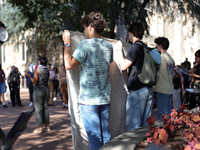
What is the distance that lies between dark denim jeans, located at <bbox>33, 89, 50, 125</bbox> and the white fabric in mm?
2699

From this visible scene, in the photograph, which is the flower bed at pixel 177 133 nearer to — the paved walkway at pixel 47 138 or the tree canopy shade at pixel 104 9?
the paved walkway at pixel 47 138

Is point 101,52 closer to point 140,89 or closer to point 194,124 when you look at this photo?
point 140,89

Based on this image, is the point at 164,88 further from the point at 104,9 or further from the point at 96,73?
the point at 104,9

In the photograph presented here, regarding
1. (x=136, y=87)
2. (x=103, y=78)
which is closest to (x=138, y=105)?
(x=136, y=87)

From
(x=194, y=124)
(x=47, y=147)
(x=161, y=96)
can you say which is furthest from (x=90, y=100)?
(x=47, y=147)

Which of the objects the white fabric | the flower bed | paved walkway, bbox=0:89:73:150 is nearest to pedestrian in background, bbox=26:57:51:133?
paved walkway, bbox=0:89:73:150

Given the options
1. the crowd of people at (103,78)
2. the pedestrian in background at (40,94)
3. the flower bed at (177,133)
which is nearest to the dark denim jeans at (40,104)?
the pedestrian in background at (40,94)

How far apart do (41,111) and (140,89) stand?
126 inches

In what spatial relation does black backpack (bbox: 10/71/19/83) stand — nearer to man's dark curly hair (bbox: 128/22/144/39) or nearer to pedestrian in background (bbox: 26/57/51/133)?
pedestrian in background (bbox: 26/57/51/133)

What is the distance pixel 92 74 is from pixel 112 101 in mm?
891

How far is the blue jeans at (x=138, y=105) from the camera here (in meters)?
3.38

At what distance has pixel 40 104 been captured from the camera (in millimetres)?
5914

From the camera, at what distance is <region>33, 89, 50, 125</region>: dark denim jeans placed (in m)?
5.86

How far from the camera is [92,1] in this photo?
9211 millimetres
